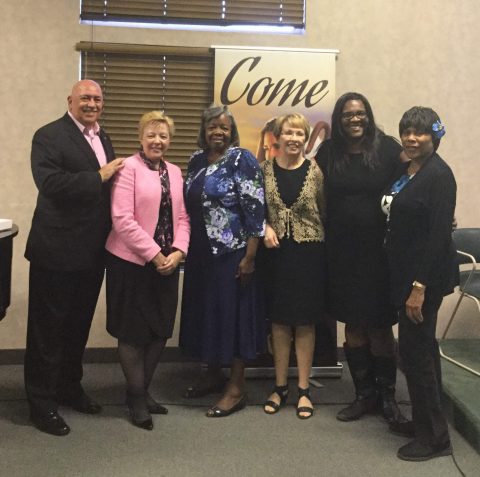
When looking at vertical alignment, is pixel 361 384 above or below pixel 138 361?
below

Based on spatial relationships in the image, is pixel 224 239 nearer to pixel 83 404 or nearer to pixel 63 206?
pixel 63 206

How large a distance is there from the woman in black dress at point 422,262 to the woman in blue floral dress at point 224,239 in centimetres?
65

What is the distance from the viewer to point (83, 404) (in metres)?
2.69

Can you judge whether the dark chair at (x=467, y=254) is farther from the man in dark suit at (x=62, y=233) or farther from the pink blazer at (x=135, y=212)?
the man in dark suit at (x=62, y=233)

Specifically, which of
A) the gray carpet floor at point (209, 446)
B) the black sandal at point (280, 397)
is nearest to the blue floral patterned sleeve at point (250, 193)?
the black sandal at point (280, 397)

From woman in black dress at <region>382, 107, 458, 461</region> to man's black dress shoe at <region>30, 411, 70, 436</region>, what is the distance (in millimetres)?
1473

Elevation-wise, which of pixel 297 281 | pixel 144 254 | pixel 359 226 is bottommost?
pixel 297 281

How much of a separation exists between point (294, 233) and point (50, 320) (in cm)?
118

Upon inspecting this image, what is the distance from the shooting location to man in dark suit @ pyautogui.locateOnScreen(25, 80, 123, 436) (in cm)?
235

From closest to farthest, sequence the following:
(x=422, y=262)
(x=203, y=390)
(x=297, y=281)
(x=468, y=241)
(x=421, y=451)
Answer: (x=422, y=262), (x=421, y=451), (x=297, y=281), (x=203, y=390), (x=468, y=241)

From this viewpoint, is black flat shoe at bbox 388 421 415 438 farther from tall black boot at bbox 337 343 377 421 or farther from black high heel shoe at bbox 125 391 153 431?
black high heel shoe at bbox 125 391 153 431

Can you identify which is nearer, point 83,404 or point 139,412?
point 139,412

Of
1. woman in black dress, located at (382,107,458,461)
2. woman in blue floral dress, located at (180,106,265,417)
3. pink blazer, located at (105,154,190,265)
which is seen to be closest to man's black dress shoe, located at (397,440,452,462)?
woman in black dress, located at (382,107,458,461)

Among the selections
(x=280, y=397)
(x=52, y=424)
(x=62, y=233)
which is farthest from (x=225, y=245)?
(x=52, y=424)
